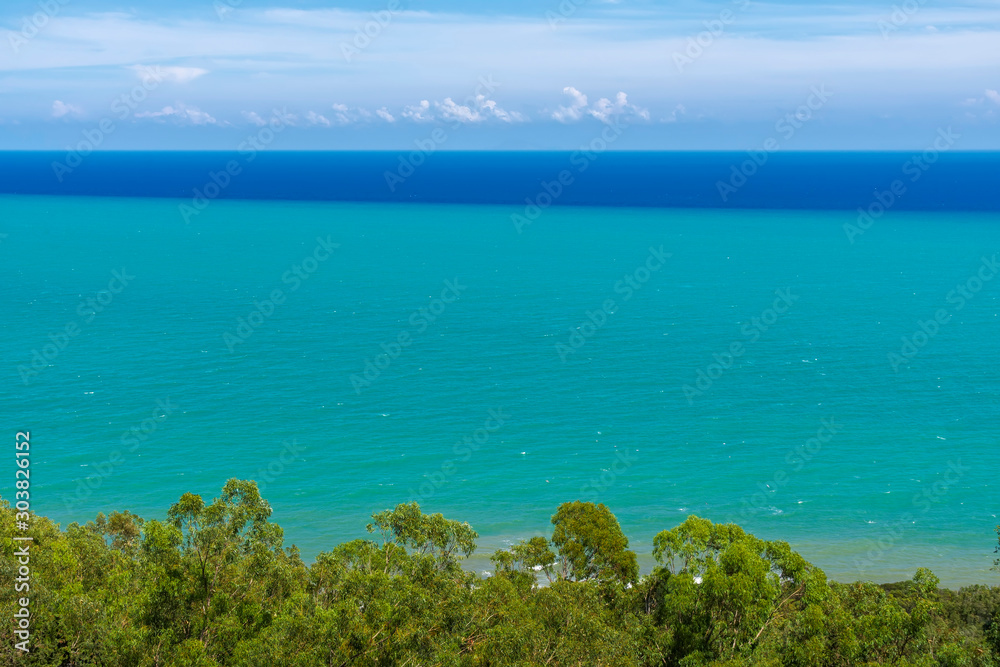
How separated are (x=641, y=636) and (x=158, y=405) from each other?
46.9 metres

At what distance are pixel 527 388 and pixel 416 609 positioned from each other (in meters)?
45.3

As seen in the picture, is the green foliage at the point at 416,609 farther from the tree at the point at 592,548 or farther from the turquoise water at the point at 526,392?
the turquoise water at the point at 526,392

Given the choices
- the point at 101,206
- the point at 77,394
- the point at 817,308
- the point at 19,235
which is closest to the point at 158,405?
the point at 77,394

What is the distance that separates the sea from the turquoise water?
0.78ft

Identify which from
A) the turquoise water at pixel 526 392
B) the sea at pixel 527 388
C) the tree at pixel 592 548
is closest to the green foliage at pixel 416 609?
the tree at pixel 592 548

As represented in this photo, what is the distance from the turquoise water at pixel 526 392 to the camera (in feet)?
160

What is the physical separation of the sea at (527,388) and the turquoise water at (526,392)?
9.4 inches

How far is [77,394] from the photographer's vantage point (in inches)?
2494

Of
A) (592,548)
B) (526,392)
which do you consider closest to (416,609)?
(592,548)

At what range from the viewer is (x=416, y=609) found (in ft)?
68.0

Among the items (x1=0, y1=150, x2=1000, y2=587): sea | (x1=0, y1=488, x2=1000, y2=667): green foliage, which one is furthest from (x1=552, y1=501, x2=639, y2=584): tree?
(x1=0, y1=150, x2=1000, y2=587): sea

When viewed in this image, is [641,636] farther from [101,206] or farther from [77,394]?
[101,206]

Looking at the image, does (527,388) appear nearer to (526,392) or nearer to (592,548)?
(526,392)

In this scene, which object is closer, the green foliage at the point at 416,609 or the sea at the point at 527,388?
the green foliage at the point at 416,609
